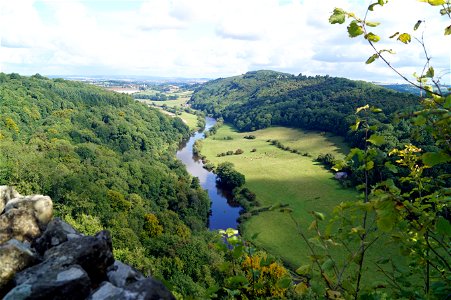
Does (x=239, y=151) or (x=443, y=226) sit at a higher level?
(x=443, y=226)

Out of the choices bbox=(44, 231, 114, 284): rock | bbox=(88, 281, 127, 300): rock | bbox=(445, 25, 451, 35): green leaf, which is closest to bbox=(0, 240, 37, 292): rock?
bbox=(44, 231, 114, 284): rock

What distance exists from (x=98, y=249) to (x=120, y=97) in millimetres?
179249

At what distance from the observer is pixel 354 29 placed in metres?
5.10

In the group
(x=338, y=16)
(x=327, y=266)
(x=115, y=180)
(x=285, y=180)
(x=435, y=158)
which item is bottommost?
Result: (x=285, y=180)

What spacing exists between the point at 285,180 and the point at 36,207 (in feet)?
326

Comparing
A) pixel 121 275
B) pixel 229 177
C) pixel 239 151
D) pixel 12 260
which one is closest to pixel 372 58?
pixel 121 275

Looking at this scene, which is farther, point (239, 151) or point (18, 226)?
point (239, 151)

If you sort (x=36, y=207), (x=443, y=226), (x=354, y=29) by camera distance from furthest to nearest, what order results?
(x=36, y=207), (x=354, y=29), (x=443, y=226)

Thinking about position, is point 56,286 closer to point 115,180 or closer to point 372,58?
point 372,58

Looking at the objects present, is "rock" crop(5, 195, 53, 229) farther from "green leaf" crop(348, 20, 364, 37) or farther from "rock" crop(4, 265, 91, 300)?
"green leaf" crop(348, 20, 364, 37)

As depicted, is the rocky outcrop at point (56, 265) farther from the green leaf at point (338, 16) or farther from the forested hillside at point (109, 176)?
the green leaf at point (338, 16)

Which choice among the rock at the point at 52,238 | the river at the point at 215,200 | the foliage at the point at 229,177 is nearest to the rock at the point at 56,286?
the rock at the point at 52,238

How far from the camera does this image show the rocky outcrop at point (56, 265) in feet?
21.8

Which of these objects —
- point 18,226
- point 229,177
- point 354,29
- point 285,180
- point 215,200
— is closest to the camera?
point 354,29
